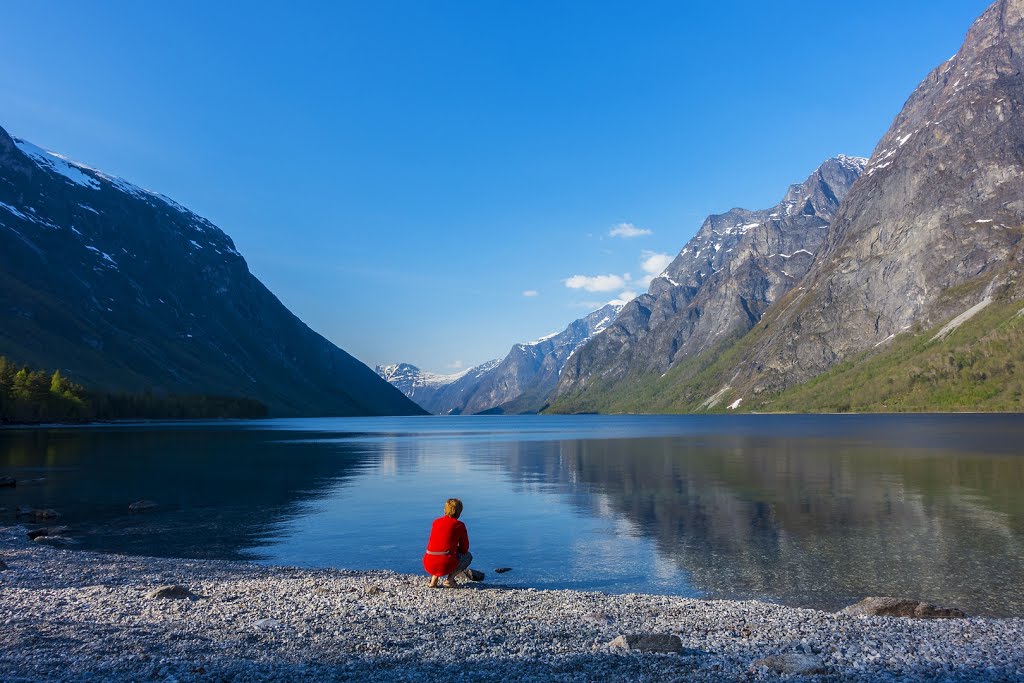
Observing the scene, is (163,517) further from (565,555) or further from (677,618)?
(677,618)

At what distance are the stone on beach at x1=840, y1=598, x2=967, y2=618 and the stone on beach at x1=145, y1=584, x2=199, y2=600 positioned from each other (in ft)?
68.0

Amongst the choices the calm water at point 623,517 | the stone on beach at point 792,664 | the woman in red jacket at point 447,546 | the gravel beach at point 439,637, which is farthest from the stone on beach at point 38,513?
the stone on beach at point 792,664

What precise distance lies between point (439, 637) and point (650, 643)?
5.45 m

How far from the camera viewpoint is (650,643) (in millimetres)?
17203

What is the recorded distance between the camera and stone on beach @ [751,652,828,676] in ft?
50.7

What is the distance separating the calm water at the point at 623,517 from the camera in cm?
2862

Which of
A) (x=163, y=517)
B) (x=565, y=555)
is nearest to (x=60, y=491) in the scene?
(x=163, y=517)

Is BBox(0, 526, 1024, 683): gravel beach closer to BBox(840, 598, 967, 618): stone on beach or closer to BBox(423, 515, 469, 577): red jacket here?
BBox(840, 598, 967, 618): stone on beach

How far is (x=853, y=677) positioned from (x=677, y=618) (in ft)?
19.9

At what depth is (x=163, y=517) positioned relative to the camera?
45.0 metres

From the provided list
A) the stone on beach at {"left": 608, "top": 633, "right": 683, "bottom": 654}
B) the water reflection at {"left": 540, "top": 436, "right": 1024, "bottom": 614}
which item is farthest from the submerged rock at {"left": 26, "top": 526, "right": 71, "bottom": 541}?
the stone on beach at {"left": 608, "top": 633, "right": 683, "bottom": 654}

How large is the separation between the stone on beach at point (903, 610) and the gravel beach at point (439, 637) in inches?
28.3

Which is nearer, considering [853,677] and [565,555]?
[853,677]

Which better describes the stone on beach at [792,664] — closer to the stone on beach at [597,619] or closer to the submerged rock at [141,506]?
the stone on beach at [597,619]
